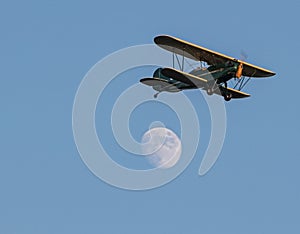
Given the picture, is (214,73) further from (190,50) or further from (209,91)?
(190,50)

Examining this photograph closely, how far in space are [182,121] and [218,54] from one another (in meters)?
6.99

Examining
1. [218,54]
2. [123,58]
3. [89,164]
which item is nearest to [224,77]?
[218,54]

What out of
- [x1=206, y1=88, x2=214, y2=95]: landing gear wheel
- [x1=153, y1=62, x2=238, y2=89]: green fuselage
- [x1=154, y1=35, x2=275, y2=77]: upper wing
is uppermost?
[x1=154, y1=35, x2=275, y2=77]: upper wing

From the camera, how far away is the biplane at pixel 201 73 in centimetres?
6297

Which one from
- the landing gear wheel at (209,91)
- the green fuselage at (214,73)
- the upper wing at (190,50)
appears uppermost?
the upper wing at (190,50)

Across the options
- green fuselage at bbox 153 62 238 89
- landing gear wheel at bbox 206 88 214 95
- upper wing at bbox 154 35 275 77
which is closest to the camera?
landing gear wheel at bbox 206 88 214 95

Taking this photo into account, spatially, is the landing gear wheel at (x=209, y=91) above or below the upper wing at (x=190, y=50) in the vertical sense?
below

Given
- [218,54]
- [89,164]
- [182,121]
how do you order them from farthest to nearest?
[218,54] < [182,121] < [89,164]

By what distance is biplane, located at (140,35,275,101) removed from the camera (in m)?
63.0

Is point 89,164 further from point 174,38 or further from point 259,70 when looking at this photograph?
point 259,70

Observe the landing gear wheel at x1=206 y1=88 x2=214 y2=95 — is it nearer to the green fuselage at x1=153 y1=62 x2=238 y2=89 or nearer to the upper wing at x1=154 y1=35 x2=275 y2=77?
the green fuselage at x1=153 y1=62 x2=238 y2=89

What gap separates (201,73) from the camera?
211ft

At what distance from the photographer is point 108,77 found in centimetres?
5919

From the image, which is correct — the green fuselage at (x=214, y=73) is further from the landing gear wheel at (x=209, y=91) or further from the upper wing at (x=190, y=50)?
the landing gear wheel at (x=209, y=91)
